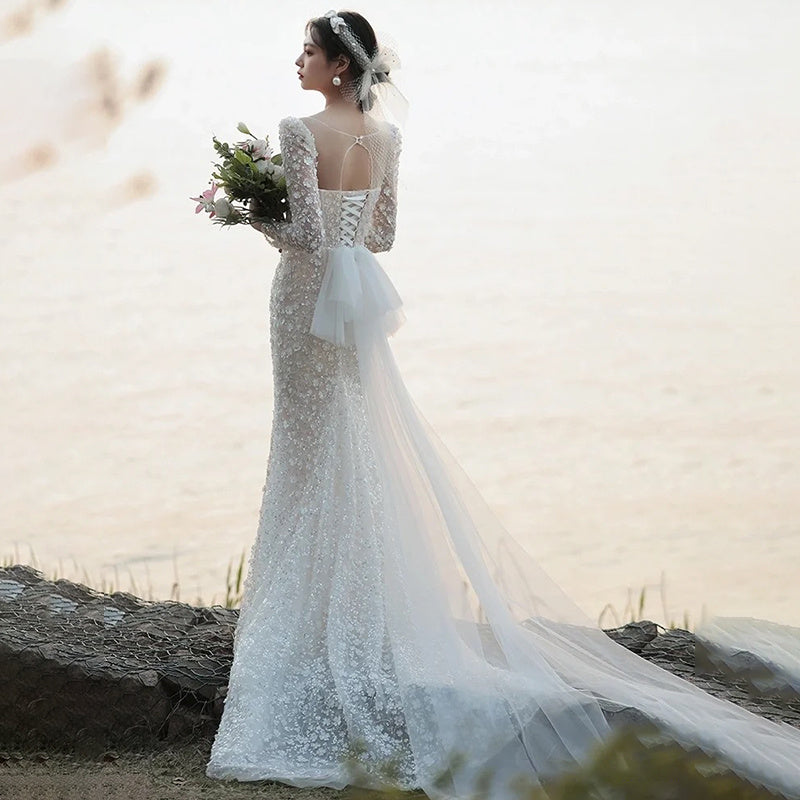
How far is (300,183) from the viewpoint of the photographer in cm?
396

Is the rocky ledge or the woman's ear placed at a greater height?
the woman's ear

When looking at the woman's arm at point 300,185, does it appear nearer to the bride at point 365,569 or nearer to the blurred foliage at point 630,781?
the bride at point 365,569

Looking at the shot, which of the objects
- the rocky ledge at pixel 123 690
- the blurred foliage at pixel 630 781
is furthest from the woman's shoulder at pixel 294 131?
the blurred foliage at pixel 630 781

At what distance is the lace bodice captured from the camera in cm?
396

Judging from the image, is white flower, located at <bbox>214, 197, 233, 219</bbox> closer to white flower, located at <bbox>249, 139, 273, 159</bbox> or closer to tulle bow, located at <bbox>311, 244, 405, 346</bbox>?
white flower, located at <bbox>249, 139, 273, 159</bbox>

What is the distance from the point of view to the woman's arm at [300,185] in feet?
13.0

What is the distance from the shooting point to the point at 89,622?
4848 mm

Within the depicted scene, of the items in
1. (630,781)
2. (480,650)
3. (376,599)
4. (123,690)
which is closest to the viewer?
(630,781)

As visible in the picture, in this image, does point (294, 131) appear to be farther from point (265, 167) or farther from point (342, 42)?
point (342, 42)

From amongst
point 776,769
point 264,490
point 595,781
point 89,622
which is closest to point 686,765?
point 595,781

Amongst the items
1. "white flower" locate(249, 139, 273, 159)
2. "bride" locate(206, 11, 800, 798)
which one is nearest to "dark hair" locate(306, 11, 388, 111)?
"bride" locate(206, 11, 800, 798)

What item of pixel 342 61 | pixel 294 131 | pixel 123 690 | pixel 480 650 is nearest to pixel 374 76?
pixel 342 61

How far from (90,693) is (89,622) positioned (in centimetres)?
67

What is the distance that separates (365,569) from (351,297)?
2.96ft
